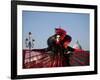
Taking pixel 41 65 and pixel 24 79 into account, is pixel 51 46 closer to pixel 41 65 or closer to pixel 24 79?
pixel 41 65

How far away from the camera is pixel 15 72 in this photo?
1488 millimetres

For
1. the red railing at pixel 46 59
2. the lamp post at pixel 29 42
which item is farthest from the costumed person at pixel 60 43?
the lamp post at pixel 29 42

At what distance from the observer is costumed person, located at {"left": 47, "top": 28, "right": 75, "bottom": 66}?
5.25 ft

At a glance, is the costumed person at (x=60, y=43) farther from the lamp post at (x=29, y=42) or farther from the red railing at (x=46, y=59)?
Answer: the lamp post at (x=29, y=42)

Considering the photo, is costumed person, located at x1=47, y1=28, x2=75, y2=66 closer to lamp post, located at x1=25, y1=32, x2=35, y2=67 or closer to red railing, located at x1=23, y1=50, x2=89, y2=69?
red railing, located at x1=23, y1=50, x2=89, y2=69

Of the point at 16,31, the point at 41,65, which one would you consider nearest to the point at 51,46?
the point at 41,65

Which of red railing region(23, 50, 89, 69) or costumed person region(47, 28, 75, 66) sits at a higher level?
costumed person region(47, 28, 75, 66)

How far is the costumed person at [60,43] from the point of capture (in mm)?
1602

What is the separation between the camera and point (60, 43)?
163 centimetres

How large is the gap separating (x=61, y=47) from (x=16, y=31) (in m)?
0.38

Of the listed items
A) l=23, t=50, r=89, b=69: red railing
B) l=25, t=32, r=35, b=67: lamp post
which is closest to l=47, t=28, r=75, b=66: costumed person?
l=23, t=50, r=89, b=69: red railing

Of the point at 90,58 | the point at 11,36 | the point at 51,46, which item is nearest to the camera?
the point at 11,36

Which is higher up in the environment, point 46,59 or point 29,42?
point 29,42

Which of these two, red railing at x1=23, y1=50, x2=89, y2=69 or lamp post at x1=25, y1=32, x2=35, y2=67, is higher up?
lamp post at x1=25, y1=32, x2=35, y2=67
